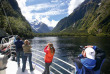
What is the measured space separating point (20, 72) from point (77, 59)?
4.00 metres

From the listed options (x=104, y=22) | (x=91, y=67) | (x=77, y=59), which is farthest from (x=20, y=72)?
(x=104, y=22)

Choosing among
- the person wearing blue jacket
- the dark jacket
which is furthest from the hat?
the dark jacket

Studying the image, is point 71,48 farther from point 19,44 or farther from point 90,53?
point 90,53

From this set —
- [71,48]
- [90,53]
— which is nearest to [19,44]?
[90,53]

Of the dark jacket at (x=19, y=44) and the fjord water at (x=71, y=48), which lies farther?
the fjord water at (x=71, y=48)

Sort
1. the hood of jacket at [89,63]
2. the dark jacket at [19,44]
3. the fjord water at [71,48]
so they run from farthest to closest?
the fjord water at [71,48] < the dark jacket at [19,44] < the hood of jacket at [89,63]

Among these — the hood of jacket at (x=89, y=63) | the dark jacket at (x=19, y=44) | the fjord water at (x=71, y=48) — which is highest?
the dark jacket at (x=19, y=44)

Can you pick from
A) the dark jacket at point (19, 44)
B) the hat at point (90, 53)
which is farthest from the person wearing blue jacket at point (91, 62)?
the dark jacket at point (19, 44)

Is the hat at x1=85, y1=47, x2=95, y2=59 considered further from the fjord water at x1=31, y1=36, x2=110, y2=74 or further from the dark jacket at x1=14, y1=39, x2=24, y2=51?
the dark jacket at x1=14, y1=39, x2=24, y2=51

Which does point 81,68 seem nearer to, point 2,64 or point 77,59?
point 77,59

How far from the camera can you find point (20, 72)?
605 centimetres

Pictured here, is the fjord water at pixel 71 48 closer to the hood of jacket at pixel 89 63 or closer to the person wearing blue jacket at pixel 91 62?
the person wearing blue jacket at pixel 91 62

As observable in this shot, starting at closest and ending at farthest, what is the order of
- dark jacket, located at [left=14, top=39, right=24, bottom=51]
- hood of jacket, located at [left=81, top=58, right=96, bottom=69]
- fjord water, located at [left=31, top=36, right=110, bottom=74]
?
hood of jacket, located at [left=81, top=58, right=96, bottom=69], dark jacket, located at [left=14, top=39, right=24, bottom=51], fjord water, located at [left=31, top=36, right=110, bottom=74]

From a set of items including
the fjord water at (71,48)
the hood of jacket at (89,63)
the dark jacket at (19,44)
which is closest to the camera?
the hood of jacket at (89,63)
